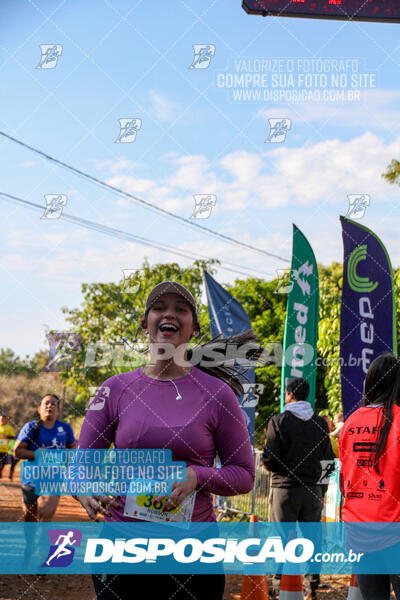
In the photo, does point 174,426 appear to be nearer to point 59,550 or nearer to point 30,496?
point 30,496

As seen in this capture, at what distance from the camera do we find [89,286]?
→ 65.9 feet

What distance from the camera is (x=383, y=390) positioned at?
3.66m

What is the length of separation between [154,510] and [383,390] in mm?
1593

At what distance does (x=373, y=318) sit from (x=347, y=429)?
4.35 meters

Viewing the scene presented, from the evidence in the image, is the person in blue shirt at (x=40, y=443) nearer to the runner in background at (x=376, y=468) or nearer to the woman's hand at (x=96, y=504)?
the runner in background at (x=376, y=468)

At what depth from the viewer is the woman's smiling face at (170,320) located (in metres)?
2.86

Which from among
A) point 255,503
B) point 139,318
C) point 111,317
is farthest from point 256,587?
point 111,317

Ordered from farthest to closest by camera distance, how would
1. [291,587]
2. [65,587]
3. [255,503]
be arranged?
[255,503] → [65,587] → [291,587]

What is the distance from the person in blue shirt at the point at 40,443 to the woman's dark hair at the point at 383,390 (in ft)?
13.7

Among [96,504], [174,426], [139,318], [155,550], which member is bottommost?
[155,550]

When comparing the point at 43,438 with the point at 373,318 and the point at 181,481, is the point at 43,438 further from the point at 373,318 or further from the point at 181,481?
the point at 181,481

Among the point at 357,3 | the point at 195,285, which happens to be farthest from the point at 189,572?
the point at 195,285

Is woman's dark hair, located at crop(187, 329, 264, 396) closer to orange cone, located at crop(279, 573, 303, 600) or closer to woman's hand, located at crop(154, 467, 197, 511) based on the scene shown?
woman's hand, located at crop(154, 467, 197, 511)

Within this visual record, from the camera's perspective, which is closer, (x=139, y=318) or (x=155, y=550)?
(x=155, y=550)
